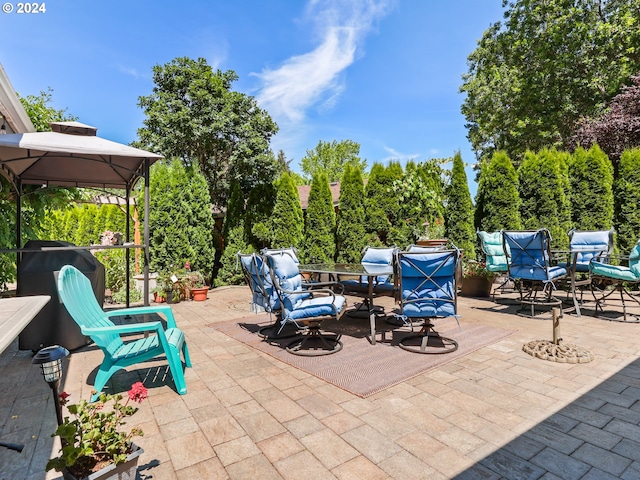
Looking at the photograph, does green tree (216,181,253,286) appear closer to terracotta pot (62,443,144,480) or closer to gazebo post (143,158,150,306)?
gazebo post (143,158,150,306)

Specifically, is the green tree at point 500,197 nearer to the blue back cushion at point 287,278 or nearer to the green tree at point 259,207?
the green tree at point 259,207

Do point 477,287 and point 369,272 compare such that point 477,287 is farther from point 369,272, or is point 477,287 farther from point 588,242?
point 369,272

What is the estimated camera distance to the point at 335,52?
448 inches

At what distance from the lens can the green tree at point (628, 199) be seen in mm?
7609

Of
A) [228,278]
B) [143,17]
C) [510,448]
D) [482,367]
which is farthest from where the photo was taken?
[228,278]

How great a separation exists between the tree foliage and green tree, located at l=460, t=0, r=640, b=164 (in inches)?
120

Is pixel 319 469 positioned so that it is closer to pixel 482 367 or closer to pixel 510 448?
pixel 510 448

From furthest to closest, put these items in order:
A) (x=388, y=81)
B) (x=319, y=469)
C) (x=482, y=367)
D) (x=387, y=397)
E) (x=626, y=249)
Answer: (x=388, y=81) → (x=626, y=249) → (x=482, y=367) → (x=387, y=397) → (x=319, y=469)

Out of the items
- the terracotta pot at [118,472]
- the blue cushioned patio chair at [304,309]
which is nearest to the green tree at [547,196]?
the blue cushioned patio chair at [304,309]

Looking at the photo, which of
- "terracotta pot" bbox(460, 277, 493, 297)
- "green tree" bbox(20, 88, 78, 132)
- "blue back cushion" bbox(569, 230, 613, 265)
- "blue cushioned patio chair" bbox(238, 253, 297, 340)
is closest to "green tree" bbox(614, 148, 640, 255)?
"blue back cushion" bbox(569, 230, 613, 265)

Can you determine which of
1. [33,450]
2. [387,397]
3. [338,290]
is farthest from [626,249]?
[33,450]

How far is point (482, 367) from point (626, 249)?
6.92 metres

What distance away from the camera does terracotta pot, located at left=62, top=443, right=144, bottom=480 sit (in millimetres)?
1413

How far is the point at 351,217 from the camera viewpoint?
8.98m
